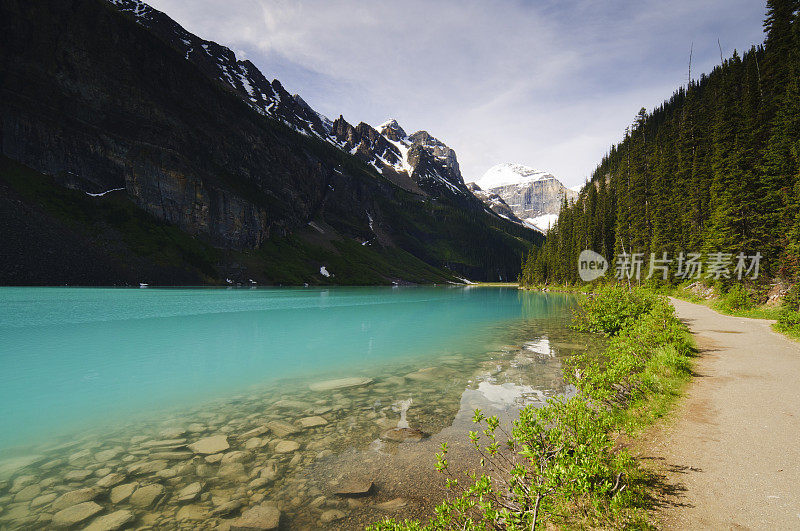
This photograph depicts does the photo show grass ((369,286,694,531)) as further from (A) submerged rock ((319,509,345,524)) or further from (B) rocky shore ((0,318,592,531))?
(B) rocky shore ((0,318,592,531))

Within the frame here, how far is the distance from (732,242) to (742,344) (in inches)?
1013

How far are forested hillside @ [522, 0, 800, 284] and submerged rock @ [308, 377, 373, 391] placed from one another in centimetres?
3174

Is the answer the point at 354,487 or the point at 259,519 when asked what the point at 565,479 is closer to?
the point at 354,487

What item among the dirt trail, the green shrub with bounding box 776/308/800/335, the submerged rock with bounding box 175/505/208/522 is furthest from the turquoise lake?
the green shrub with bounding box 776/308/800/335

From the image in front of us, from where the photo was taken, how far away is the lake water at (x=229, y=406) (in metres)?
7.07

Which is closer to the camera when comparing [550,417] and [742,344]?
[550,417]

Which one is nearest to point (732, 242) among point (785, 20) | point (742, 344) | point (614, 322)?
point (614, 322)

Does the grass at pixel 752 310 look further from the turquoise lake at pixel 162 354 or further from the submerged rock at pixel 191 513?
the submerged rock at pixel 191 513

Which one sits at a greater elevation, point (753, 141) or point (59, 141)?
point (59, 141)

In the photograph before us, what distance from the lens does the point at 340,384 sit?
1491cm

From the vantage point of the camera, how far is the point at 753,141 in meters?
38.0

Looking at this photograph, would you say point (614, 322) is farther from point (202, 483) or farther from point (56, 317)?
point (56, 317)

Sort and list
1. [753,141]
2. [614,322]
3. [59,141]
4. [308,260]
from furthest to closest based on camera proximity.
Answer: [308,260], [59,141], [753,141], [614,322]

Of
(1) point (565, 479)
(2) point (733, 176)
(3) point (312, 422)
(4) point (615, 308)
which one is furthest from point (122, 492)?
(2) point (733, 176)
